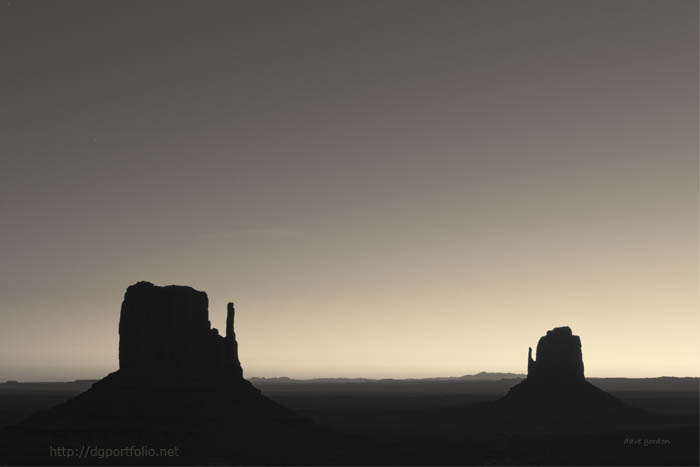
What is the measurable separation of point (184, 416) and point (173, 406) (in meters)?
1.92

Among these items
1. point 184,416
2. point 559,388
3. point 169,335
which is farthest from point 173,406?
point 559,388

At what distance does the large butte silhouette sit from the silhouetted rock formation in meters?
52.4

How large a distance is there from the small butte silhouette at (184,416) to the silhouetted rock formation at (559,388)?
27.8 meters

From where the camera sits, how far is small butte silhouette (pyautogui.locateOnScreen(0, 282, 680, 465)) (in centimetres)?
7306

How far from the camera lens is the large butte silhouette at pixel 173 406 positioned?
73.4 m

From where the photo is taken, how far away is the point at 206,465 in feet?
221

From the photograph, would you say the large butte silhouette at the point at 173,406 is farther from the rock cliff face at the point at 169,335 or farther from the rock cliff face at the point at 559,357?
the rock cliff face at the point at 559,357

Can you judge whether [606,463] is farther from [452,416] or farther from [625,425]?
[452,416]

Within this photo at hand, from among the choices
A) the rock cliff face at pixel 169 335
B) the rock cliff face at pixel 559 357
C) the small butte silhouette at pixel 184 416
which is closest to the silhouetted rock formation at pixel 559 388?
the rock cliff face at pixel 559 357

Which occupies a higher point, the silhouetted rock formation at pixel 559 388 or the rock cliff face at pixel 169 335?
the rock cliff face at pixel 169 335

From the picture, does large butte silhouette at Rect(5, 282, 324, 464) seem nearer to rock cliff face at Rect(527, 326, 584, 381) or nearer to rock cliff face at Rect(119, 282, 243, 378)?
rock cliff face at Rect(119, 282, 243, 378)

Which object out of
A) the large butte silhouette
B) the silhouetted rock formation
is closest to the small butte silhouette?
the large butte silhouette

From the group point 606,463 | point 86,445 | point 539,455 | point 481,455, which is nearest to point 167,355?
point 86,445

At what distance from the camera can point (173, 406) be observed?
262 feet
